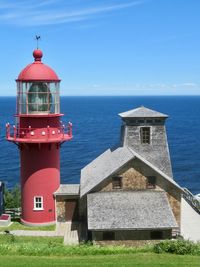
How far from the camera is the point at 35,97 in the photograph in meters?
26.4

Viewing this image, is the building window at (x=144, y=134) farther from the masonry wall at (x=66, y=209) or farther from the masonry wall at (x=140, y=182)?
the masonry wall at (x=66, y=209)

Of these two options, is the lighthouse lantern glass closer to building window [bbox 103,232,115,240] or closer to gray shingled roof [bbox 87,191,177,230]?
gray shingled roof [bbox 87,191,177,230]

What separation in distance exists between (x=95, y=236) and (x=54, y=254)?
676 centimetres

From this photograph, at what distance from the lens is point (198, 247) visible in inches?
684

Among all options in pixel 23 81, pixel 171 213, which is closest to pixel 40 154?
pixel 23 81

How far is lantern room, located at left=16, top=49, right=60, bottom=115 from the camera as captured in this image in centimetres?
2627

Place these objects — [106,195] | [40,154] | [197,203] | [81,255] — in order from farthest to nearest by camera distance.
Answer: [197,203], [40,154], [106,195], [81,255]

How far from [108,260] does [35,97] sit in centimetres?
1360

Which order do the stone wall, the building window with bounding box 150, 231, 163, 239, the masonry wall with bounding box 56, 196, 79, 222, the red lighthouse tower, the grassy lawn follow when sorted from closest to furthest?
the grassy lawn → the stone wall → the building window with bounding box 150, 231, 163, 239 → the red lighthouse tower → the masonry wall with bounding box 56, 196, 79, 222

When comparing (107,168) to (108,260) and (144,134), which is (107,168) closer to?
(144,134)

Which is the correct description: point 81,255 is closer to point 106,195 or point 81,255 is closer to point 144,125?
point 106,195

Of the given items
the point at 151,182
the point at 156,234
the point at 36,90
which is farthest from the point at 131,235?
the point at 36,90

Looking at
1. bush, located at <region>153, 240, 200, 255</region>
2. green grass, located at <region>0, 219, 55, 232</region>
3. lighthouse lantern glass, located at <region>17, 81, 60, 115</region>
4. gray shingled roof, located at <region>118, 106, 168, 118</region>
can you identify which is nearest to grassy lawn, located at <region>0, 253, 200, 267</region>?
bush, located at <region>153, 240, 200, 255</region>

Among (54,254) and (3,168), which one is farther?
(3,168)
